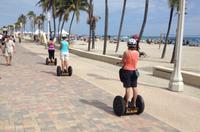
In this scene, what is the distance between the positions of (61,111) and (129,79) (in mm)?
1716

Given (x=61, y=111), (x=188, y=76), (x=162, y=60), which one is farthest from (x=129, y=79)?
(x=162, y=60)

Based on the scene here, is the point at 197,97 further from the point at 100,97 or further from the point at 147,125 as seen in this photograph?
the point at 147,125

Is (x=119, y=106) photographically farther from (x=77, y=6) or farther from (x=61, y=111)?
(x=77, y=6)

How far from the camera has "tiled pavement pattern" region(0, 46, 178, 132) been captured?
22.1 feet

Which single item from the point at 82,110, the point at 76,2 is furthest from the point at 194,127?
the point at 76,2

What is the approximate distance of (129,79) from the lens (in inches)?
297

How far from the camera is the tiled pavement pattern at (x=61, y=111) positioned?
22.1 feet

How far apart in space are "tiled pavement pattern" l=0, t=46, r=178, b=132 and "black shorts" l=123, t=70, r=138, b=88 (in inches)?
28.0

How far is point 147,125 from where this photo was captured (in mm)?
6965

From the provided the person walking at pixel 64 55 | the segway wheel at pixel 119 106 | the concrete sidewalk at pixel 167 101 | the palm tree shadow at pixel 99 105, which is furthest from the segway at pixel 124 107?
the person walking at pixel 64 55

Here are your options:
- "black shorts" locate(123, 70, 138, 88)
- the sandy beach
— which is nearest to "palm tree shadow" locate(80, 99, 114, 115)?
"black shorts" locate(123, 70, 138, 88)

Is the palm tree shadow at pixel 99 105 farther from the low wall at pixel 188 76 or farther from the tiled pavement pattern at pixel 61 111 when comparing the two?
the low wall at pixel 188 76

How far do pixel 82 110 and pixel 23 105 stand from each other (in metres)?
1.49

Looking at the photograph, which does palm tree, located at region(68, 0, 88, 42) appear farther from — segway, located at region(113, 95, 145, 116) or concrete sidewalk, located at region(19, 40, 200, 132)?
segway, located at region(113, 95, 145, 116)
